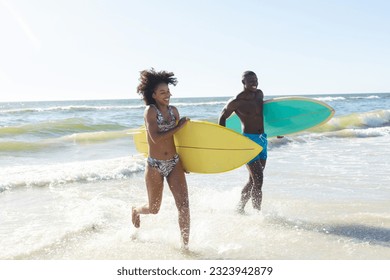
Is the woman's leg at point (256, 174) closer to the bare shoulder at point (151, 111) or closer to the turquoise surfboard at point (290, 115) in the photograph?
the turquoise surfboard at point (290, 115)

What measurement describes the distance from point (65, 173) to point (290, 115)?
4546 mm

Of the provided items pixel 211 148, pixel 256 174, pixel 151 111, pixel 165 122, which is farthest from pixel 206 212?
pixel 151 111

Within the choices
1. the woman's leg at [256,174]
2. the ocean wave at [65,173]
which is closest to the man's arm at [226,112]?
the woman's leg at [256,174]

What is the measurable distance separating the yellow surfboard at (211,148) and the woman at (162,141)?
0.35 meters

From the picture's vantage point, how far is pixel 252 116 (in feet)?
18.0

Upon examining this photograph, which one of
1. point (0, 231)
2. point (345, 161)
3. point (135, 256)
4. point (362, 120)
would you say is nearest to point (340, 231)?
point (135, 256)

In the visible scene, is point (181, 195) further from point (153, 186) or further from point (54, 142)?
point (54, 142)

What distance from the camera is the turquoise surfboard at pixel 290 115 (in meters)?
6.41

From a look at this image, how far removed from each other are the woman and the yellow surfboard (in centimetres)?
35

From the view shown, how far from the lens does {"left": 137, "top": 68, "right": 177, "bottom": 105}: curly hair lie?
4.15 meters

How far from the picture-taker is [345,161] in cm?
982

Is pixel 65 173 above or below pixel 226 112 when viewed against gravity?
below
